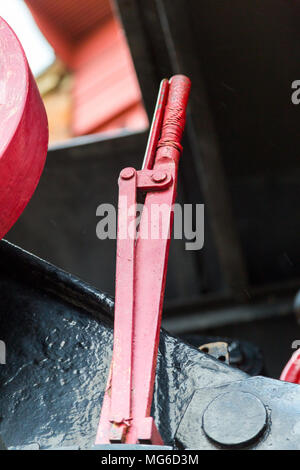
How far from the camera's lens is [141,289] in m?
1.72

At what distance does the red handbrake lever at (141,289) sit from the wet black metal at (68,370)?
0.19 metres

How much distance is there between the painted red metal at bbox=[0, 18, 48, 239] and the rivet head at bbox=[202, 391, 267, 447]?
84 cm

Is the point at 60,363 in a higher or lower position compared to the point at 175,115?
lower

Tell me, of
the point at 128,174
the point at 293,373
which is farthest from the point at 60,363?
the point at 293,373

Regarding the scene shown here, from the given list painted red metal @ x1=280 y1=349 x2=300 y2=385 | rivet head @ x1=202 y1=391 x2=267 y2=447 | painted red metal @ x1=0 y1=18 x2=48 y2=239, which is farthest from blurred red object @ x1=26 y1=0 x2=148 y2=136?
rivet head @ x1=202 y1=391 x2=267 y2=447

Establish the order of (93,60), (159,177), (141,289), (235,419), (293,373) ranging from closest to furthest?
(235,419) < (141,289) < (159,177) < (293,373) < (93,60)

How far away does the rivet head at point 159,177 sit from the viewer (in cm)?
183

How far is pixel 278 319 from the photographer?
14.8 feet

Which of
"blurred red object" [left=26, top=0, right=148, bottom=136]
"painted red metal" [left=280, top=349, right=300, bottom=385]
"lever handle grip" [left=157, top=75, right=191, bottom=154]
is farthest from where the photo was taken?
"blurred red object" [left=26, top=0, right=148, bottom=136]

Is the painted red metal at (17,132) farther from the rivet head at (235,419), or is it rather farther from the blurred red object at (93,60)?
the blurred red object at (93,60)

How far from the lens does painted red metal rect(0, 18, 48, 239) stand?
6.05 ft

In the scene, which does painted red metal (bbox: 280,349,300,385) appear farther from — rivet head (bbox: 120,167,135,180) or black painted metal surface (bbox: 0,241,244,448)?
rivet head (bbox: 120,167,135,180)

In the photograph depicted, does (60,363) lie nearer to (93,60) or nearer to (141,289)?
(141,289)

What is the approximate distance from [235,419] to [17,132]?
104cm
